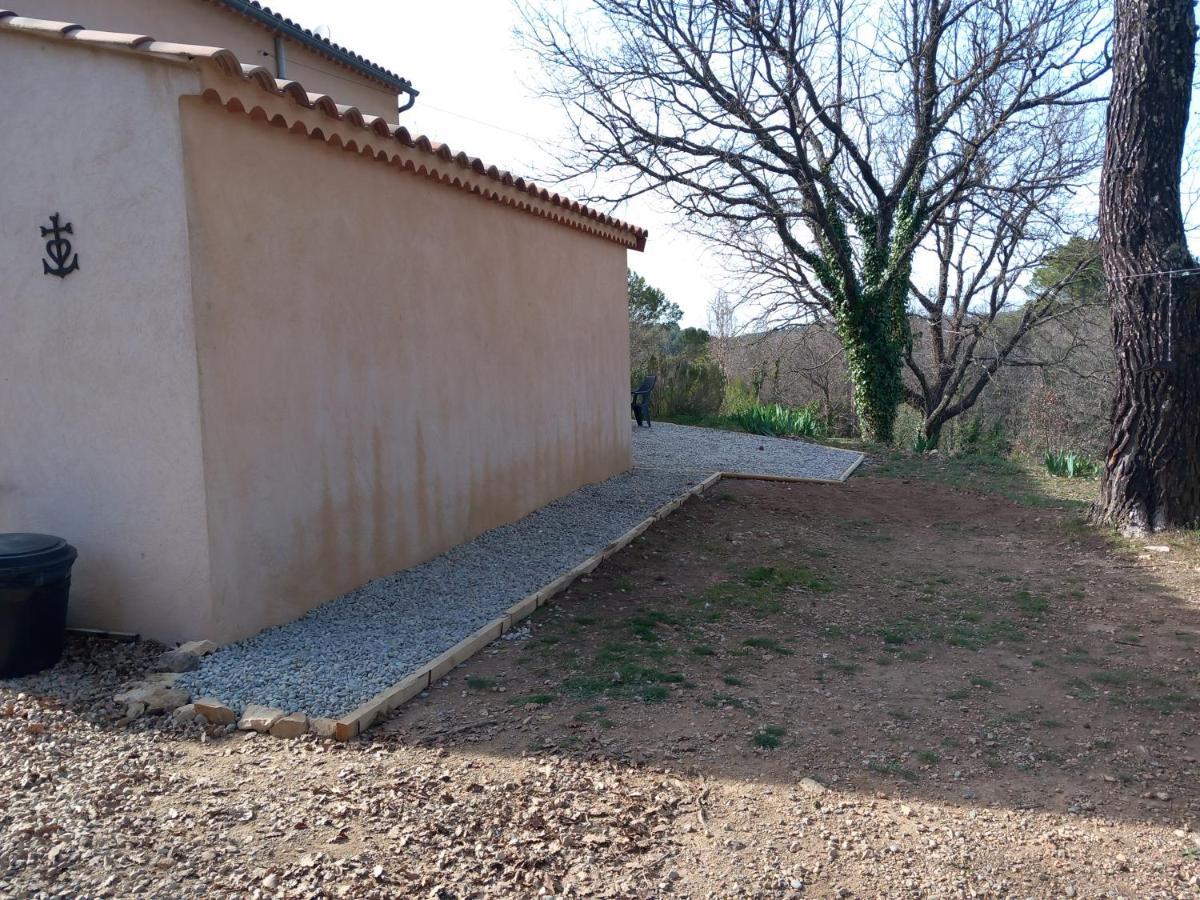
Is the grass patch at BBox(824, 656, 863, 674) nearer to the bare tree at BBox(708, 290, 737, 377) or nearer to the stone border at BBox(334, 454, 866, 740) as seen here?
the stone border at BBox(334, 454, 866, 740)

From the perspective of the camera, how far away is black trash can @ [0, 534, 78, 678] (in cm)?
424

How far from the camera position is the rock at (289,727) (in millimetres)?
3908

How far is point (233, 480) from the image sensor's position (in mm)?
4723

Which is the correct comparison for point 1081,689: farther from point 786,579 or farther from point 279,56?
point 279,56

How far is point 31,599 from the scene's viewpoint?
4.30 m

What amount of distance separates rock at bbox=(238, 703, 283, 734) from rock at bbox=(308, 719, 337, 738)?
15 cm

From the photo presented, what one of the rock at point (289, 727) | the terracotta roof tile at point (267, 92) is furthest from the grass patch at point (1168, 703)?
the terracotta roof tile at point (267, 92)

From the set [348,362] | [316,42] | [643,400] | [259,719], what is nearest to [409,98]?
[316,42]

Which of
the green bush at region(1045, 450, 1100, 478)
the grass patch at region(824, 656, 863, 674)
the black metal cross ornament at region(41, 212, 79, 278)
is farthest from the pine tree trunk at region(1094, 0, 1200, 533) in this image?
the black metal cross ornament at region(41, 212, 79, 278)

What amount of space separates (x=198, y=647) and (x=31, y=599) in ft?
2.61

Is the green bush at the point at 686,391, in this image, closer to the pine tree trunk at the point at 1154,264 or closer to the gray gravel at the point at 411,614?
the gray gravel at the point at 411,614

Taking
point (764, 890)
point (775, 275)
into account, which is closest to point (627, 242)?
point (764, 890)

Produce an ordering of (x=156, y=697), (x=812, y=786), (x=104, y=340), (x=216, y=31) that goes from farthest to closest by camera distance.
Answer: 1. (x=216, y=31)
2. (x=104, y=340)
3. (x=156, y=697)
4. (x=812, y=786)

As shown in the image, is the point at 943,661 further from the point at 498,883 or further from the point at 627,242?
the point at 627,242
